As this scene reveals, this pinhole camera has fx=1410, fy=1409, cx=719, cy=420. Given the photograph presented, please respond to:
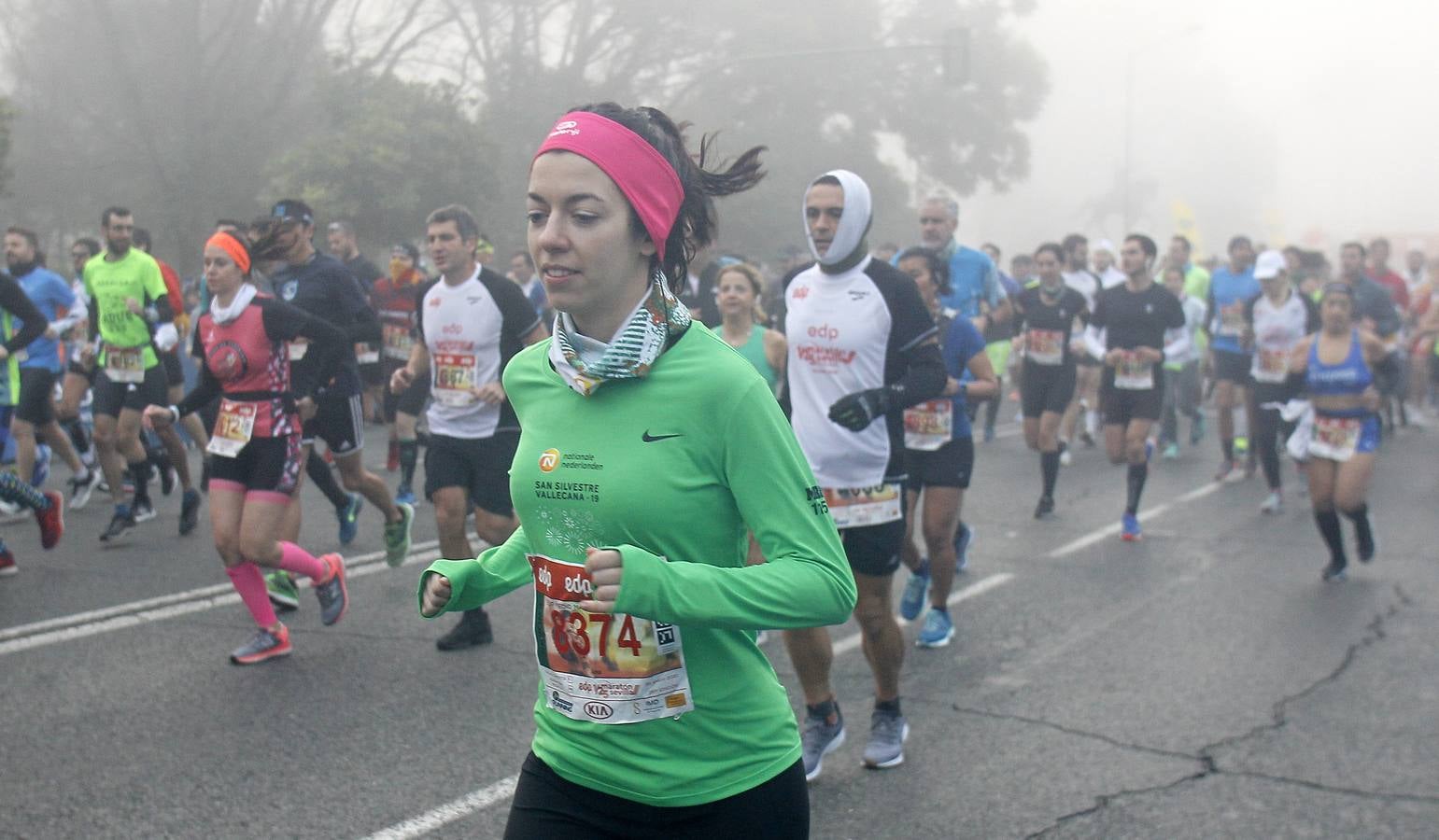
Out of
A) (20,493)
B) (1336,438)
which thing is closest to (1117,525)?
(1336,438)

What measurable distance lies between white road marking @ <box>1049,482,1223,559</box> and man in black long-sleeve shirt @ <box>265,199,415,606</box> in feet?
13.4

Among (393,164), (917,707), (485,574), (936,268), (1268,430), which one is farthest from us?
(393,164)

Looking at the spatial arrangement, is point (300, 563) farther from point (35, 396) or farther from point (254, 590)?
point (35, 396)

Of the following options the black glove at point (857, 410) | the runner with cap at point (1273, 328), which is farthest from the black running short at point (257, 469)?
the runner with cap at point (1273, 328)

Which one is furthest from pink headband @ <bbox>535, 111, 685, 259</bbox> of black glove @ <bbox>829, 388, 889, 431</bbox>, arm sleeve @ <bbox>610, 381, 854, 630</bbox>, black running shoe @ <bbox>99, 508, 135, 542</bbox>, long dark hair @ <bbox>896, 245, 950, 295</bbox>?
black running shoe @ <bbox>99, 508, 135, 542</bbox>

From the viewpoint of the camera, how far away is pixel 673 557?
224 centimetres

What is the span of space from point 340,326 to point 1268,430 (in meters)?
7.01

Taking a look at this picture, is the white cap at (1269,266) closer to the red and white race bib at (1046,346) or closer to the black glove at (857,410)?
the red and white race bib at (1046,346)

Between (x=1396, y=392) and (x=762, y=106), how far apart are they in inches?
871

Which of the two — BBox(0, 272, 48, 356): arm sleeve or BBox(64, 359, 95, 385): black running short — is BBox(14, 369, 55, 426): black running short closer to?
BBox(64, 359, 95, 385): black running short

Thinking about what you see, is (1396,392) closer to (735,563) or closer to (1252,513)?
(1252,513)

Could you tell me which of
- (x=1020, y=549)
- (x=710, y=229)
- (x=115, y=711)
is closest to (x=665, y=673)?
(x=710, y=229)

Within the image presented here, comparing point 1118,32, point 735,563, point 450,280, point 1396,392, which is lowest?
point 1396,392

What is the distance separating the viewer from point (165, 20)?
2786 centimetres
